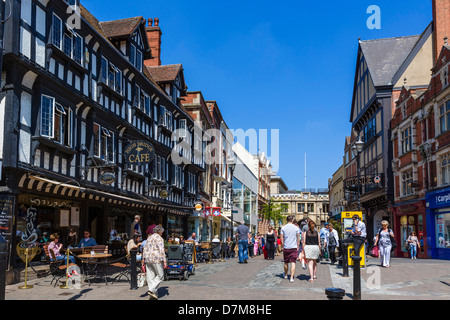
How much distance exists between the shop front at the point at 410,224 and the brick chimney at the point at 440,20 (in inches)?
453

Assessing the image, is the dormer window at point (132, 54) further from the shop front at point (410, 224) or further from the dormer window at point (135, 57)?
the shop front at point (410, 224)

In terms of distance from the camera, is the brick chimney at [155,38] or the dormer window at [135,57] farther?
the brick chimney at [155,38]

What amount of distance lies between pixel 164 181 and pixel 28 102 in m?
13.5

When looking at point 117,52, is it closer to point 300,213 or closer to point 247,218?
point 247,218

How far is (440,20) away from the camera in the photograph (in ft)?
106

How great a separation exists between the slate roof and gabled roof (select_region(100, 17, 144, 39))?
21435 millimetres

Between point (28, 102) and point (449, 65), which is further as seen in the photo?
point (449, 65)

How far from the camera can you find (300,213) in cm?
Answer: 10012

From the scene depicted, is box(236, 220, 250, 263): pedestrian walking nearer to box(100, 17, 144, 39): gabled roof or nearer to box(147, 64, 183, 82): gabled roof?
box(100, 17, 144, 39): gabled roof

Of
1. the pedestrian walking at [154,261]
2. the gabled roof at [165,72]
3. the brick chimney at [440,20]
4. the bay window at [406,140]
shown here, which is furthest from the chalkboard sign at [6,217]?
the brick chimney at [440,20]

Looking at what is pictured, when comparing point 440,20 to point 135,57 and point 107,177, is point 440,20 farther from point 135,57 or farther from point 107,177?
point 107,177

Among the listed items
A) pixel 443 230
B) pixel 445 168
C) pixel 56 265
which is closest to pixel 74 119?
pixel 56 265

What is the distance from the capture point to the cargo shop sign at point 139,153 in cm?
1914
